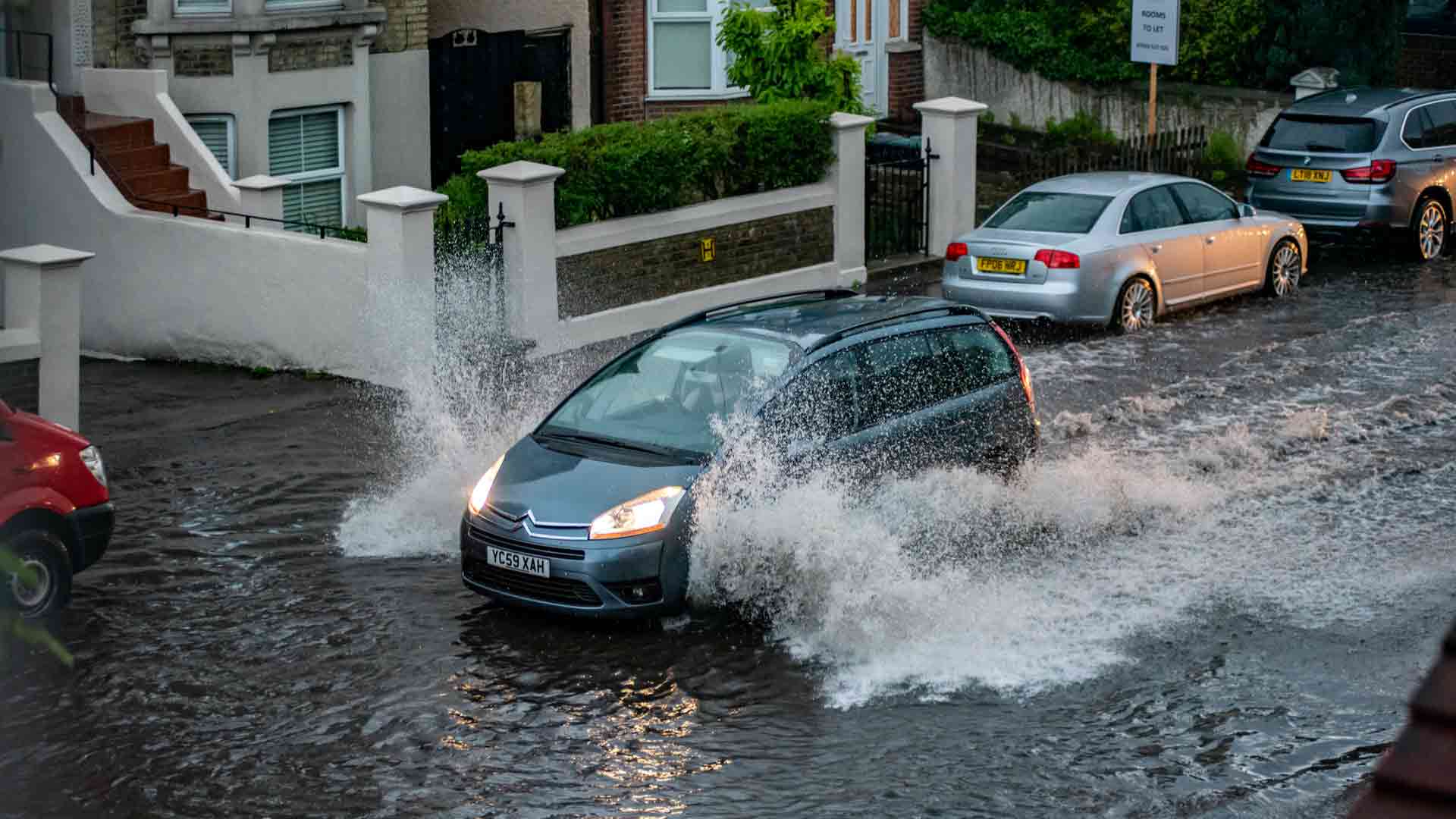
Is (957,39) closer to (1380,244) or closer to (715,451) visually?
(1380,244)

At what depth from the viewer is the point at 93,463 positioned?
11.4 meters

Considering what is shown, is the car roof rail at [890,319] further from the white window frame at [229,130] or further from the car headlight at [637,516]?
the white window frame at [229,130]

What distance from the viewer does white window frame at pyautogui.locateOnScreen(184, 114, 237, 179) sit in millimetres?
20859

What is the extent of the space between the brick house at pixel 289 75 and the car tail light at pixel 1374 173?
10.6 m

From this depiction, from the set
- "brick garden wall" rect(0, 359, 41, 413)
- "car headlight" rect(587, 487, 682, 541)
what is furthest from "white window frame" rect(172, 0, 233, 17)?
"car headlight" rect(587, 487, 682, 541)

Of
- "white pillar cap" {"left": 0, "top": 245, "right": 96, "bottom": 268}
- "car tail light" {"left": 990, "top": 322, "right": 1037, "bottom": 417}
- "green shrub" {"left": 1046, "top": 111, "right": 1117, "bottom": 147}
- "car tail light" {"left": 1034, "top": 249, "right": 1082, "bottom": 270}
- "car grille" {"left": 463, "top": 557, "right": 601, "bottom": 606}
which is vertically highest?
"green shrub" {"left": 1046, "top": 111, "right": 1117, "bottom": 147}

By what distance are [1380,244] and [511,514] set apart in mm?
16219

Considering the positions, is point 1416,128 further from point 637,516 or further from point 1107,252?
point 637,516

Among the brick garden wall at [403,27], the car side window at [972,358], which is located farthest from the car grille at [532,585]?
the brick garden wall at [403,27]

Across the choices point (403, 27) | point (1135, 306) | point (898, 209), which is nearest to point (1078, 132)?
point (898, 209)

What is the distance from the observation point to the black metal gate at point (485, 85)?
23.4 meters

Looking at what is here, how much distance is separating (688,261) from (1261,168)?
23.9ft

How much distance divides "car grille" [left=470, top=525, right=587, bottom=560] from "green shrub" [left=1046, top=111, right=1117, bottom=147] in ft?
65.9

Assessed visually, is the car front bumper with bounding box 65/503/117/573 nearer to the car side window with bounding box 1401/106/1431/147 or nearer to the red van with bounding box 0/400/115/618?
the red van with bounding box 0/400/115/618
